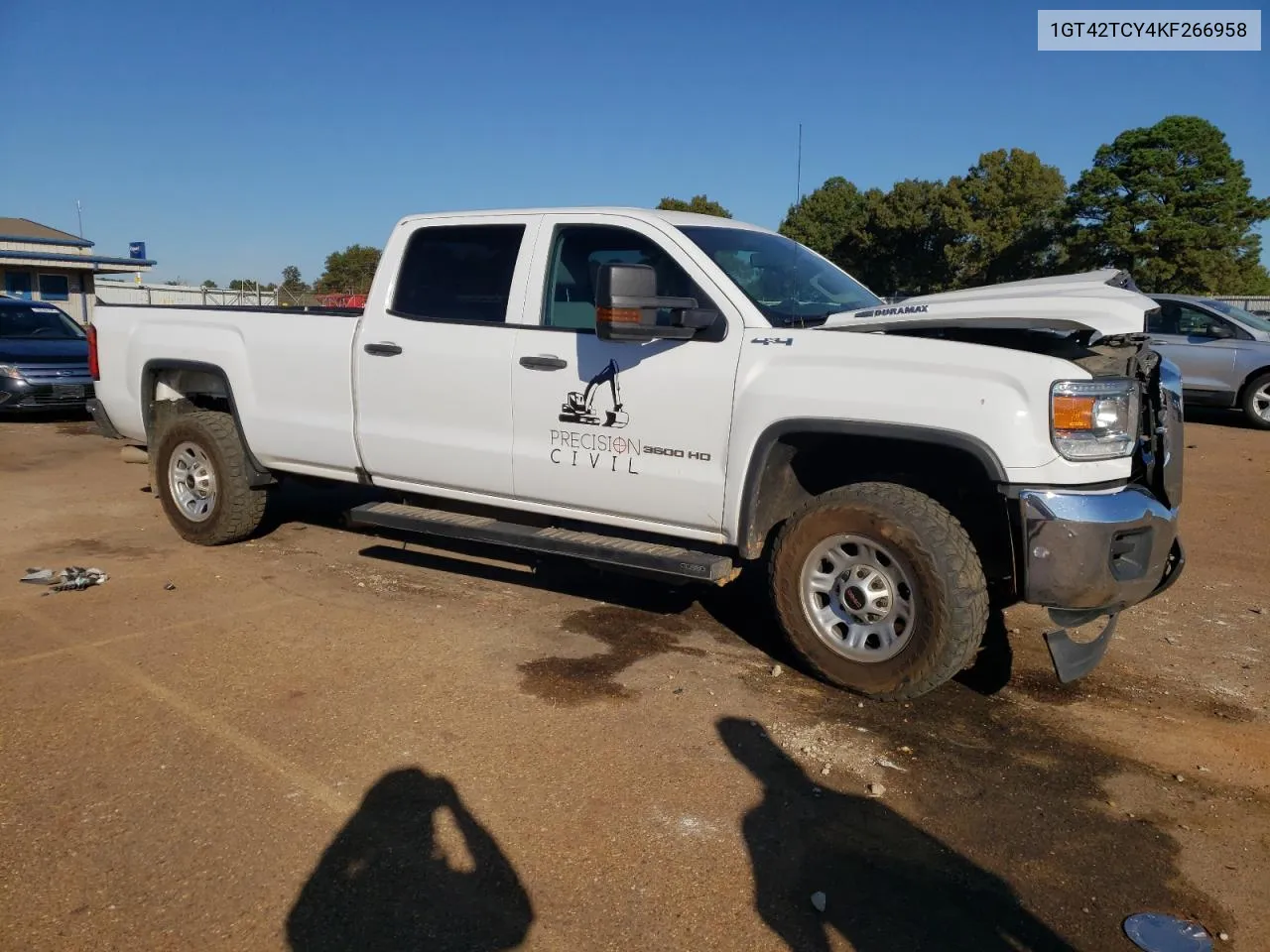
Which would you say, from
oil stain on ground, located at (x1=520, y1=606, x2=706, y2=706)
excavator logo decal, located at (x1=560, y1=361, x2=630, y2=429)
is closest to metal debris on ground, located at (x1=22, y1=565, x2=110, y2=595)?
oil stain on ground, located at (x1=520, y1=606, x2=706, y2=706)

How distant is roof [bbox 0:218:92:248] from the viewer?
118 feet

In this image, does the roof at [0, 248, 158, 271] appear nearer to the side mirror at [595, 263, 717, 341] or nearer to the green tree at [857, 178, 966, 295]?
the green tree at [857, 178, 966, 295]

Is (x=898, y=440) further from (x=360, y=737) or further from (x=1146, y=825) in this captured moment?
(x=360, y=737)

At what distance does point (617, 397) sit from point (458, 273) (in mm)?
1383

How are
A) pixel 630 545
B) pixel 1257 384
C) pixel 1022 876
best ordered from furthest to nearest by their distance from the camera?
pixel 1257 384 → pixel 630 545 → pixel 1022 876

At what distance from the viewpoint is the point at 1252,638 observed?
536 cm

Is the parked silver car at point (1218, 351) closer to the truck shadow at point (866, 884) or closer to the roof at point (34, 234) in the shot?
the truck shadow at point (866, 884)

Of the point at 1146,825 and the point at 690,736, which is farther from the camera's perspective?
the point at 690,736

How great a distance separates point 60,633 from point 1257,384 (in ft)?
45.5

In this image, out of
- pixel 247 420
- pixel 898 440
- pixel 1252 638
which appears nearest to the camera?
pixel 898 440

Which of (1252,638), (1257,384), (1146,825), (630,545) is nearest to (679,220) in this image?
(630,545)

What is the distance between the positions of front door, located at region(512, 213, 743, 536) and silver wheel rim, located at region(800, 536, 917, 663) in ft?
1.80

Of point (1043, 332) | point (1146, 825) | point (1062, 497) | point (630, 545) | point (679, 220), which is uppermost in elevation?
point (679, 220)

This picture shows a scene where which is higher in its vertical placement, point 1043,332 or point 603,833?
point 1043,332
